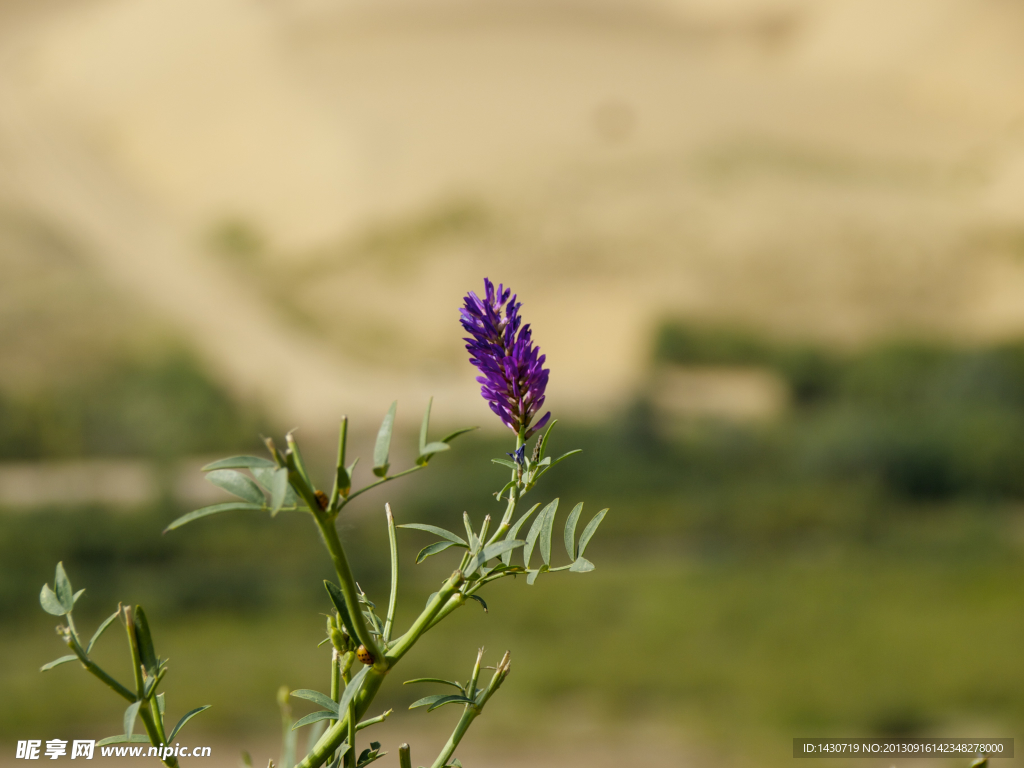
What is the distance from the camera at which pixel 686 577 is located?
4.09 meters

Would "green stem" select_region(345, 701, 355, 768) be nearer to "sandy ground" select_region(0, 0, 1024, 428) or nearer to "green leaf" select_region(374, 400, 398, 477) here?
"green leaf" select_region(374, 400, 398, 477)

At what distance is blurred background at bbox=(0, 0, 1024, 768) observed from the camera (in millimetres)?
3279

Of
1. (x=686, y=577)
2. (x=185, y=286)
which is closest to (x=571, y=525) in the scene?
(x=686, y=577)

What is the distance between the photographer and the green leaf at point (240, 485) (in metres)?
0.23

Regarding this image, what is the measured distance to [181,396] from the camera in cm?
555

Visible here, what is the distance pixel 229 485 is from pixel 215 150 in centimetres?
1000

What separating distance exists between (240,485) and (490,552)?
65 mm

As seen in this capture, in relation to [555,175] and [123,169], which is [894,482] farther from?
[123,169]

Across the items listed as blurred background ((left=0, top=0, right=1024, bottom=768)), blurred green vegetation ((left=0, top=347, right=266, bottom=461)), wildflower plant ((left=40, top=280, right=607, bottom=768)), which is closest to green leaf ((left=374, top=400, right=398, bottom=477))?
wildflower plant ((left=40, top=280, right=607, bottom=768))

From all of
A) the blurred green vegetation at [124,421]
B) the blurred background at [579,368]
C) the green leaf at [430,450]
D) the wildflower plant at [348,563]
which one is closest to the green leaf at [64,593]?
the wildflower plant at [348,563]

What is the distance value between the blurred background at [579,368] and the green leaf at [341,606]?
9.03ft

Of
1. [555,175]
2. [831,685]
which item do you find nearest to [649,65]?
[555,175]

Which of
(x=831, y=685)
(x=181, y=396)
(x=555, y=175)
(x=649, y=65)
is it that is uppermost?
(x=649, y=65)

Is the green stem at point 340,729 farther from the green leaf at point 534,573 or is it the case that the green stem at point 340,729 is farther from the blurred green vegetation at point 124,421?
the blurred green vegetation at point 124,421
